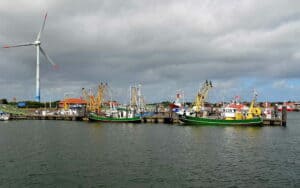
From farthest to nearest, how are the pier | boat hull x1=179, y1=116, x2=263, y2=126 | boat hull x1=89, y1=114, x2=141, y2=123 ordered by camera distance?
boat hull x1=89, y1=114, x2=141, y2=123 → the pier → boat hull x1=179, y1=116, x2=263, y2=126

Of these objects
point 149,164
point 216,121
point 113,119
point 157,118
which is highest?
point 157,118

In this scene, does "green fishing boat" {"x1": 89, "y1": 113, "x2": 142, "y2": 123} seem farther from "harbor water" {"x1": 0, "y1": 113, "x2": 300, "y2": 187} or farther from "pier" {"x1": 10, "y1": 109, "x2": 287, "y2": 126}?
"harbor water" {"x1": 0, "y1": 113, "x2": 300, "y2": 187}

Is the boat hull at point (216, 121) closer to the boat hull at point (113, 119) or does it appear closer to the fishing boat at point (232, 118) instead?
the fishing boat at point (232, 118)

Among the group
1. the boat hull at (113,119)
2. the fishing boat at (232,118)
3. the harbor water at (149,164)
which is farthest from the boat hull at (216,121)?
the harbor water at (149,164)

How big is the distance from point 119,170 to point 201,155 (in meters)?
16.3

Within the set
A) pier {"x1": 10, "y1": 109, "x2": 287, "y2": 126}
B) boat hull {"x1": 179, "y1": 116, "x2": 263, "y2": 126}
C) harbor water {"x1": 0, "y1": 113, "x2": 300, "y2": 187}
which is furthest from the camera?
pier {"x1": 10, "y1": 109, "x2": 287, "y2": 126}

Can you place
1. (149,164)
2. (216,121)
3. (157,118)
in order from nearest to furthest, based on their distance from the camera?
(149,164) < (216,121) < (157,118)

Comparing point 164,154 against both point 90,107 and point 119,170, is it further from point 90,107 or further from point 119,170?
point 90,107

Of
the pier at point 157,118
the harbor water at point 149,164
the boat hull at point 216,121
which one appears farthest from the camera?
the pier at point 157,118

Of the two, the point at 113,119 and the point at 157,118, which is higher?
the point at 157,118

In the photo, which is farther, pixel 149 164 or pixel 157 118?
pixel 157 118

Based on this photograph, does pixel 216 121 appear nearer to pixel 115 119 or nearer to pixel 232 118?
pixel 232 118

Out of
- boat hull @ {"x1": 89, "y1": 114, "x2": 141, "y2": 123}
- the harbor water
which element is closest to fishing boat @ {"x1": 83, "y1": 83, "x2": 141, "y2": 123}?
boat hull @ {"x1": 89, "y1": 114, "x2": 141, "y2": 123}

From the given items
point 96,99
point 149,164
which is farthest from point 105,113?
point 149,164
